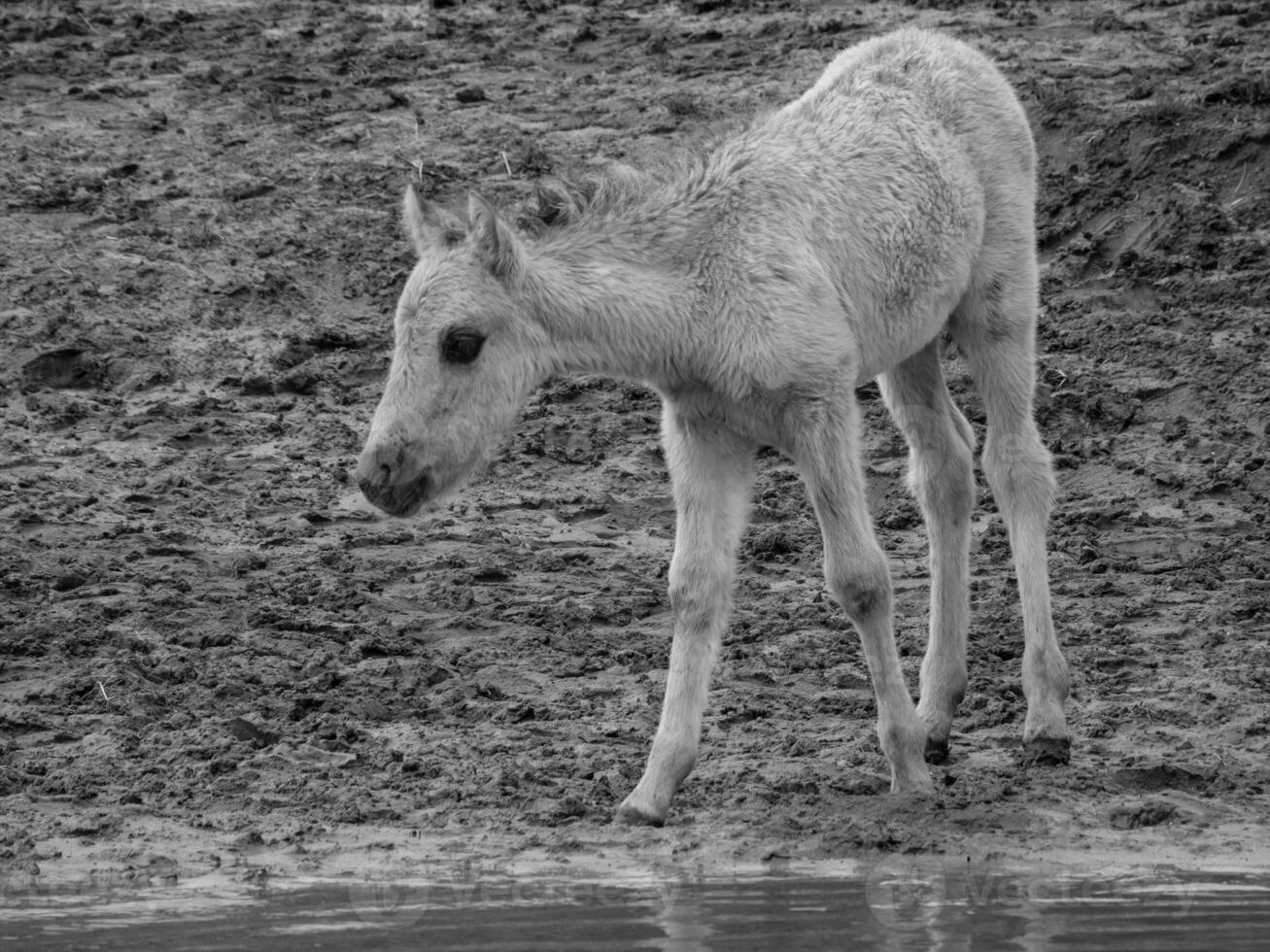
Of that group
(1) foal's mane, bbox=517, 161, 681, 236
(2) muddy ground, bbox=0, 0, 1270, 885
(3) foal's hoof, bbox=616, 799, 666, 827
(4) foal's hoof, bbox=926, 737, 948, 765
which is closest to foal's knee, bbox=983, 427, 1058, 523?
(2) muddy ground, bbox=0, 0, 1270, 885

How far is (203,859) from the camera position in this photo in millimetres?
6469

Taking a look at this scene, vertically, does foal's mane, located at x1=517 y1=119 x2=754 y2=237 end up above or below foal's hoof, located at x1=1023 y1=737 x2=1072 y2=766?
→ above

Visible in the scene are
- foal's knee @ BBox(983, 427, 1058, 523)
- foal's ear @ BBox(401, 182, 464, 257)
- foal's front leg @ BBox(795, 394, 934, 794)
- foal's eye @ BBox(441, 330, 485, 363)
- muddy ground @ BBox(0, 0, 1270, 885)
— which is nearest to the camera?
foal's eye @ BBox(441, 330, 485, 363)

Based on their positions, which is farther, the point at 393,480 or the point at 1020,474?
the point at 1020,474

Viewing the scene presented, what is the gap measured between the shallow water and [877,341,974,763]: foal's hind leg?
1.13 metres

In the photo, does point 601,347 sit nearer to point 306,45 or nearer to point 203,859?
point 203,859

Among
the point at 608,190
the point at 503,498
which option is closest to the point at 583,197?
the point at 608,190

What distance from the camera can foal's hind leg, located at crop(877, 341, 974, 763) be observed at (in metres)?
7.30

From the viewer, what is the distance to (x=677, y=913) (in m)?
5.86

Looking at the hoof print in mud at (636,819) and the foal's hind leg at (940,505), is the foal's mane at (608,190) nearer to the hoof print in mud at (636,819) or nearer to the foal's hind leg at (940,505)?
the foal's hind leg at (940,505)

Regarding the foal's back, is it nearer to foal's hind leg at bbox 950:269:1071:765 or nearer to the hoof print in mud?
foal's hind leg at bbox 950:269:1071:765

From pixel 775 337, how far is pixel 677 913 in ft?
5.98

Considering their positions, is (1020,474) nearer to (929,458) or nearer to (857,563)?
(929,458)

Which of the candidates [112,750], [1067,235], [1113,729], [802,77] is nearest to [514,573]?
[112,750]
